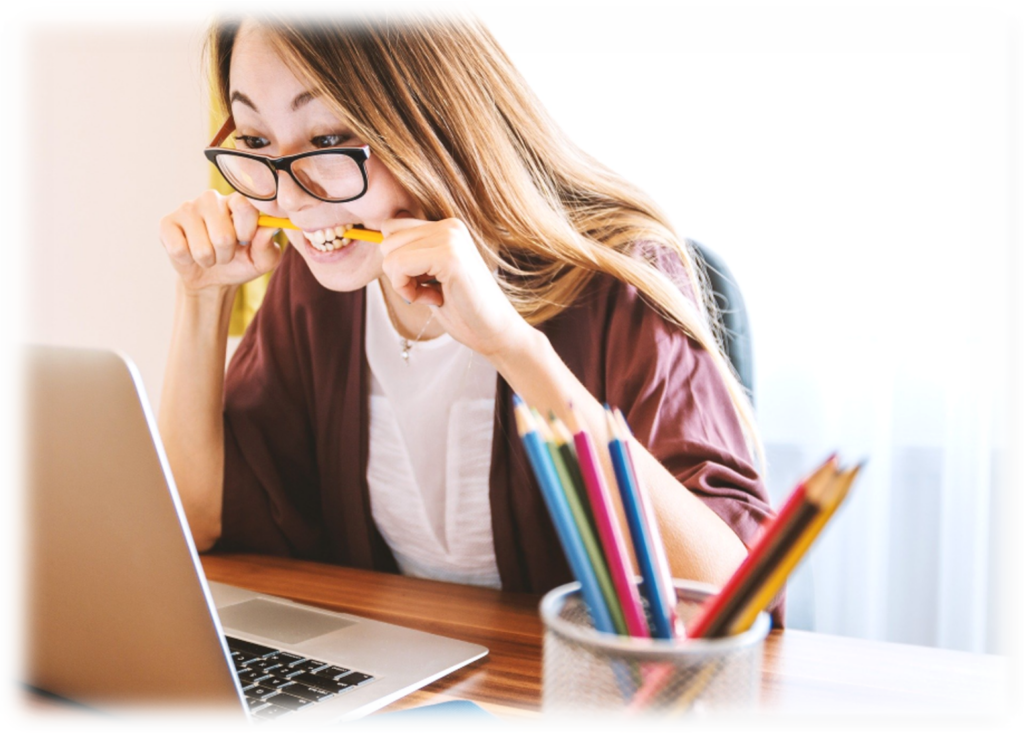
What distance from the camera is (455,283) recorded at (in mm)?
669

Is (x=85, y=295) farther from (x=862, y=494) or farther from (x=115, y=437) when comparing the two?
(x=862, y=494)

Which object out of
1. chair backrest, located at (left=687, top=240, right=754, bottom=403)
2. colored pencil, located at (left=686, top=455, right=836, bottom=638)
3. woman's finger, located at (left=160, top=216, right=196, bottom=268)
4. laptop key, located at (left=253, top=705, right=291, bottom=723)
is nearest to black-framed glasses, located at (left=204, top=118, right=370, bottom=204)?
woman's finger, located at (left=160, top=216, right=196, bottom=268)

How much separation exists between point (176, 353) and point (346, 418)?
0.20 meters

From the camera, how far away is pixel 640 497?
0.32m

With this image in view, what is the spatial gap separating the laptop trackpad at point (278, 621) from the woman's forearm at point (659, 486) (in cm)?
23

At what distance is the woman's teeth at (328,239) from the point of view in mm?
875

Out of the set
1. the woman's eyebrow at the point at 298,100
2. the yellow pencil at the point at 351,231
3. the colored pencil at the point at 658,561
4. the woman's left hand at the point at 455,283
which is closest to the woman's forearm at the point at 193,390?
the yellow pencil at the point at 351,231

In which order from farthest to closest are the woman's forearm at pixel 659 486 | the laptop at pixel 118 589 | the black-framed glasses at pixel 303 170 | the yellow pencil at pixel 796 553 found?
the black-framed glasses at pixel 303 170 < the woman's forearm at pixel 659 486 < the laptop at pixel 118 589 < the yellow pencil at pixel 796 553

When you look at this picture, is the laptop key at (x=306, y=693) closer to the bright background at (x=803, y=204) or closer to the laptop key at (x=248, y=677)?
the laptop key at (x=248, y=677)

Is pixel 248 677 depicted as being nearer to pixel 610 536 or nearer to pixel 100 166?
pixel 610 536

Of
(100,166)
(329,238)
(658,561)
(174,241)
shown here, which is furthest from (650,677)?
(100,166)

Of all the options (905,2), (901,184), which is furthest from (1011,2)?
(901,184)

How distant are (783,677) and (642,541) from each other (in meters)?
0.30

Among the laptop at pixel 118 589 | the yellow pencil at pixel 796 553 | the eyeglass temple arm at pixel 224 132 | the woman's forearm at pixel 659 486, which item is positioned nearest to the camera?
the yellow pencil at pixel 796 553
